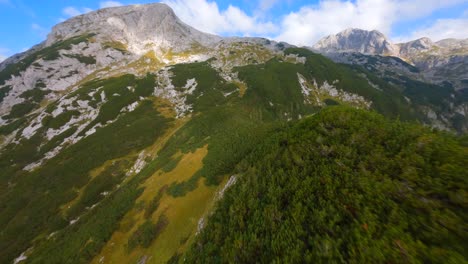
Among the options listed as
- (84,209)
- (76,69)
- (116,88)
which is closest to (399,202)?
(84,209)

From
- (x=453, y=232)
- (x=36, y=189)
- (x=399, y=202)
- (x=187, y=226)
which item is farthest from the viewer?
(x=36, y=189)

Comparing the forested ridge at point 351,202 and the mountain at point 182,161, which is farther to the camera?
the mountain at point 182,161

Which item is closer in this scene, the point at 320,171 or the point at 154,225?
the point at 320,171

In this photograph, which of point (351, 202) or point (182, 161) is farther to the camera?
point (182, 161)

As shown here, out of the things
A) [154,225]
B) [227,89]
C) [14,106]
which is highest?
[14,106]

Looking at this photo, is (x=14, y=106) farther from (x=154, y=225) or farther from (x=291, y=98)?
(x=291, y=98)
